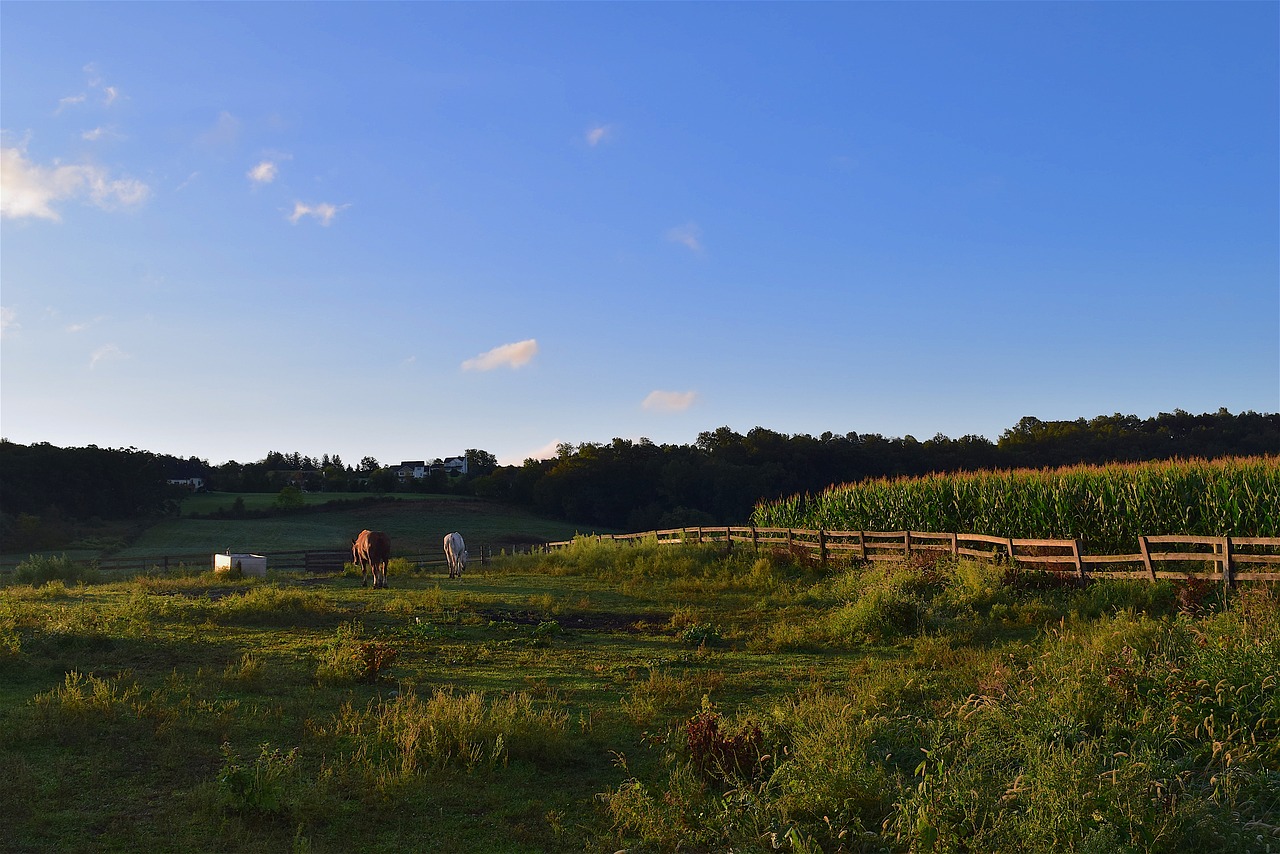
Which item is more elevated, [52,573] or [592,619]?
[52,573]

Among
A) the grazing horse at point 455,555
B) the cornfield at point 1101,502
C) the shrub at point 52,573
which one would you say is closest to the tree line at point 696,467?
the shrub at point 52,573

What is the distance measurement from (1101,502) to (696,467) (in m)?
49.3

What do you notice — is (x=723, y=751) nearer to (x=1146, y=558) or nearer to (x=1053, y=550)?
(x=1146, y=558)

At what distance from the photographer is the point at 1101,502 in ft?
61.0

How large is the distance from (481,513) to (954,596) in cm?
5438

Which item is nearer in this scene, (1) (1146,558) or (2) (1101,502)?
(1) (1146,558)

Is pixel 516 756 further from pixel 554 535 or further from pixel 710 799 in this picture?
pixel 554 535

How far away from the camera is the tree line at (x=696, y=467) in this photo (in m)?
57.2

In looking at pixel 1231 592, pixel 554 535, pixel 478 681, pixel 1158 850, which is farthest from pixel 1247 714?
pixel 554 535

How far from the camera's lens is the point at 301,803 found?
610 centimetres

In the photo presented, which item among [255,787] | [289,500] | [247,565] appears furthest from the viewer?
[289,500]

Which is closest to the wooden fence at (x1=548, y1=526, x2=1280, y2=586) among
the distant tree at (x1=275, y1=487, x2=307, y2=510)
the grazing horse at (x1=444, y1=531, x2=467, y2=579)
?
the grazing horse at (x1=444, y1=531, x2=467, y2=579)

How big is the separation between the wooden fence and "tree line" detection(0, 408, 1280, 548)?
32823 millimetres

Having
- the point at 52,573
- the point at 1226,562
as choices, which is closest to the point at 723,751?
the point at 1226,562
